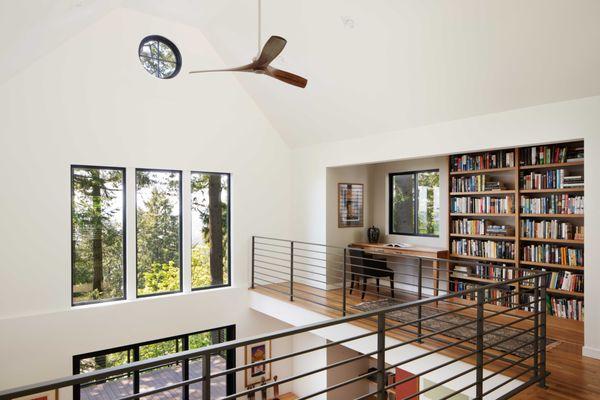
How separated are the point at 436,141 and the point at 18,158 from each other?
17.6ft

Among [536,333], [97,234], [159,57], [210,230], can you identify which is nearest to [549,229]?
[536,333]

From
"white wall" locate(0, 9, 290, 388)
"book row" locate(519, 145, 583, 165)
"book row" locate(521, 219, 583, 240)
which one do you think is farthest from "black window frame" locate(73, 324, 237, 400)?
"book row" locate(519, 145, 583, 165)

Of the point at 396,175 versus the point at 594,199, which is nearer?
the point at 594,199

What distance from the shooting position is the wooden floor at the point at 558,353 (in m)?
3.35

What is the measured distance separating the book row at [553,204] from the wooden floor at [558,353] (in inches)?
54.1

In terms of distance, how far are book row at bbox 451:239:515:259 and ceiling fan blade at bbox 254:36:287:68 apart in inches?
174

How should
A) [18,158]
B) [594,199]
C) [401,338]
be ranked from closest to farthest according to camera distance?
[594,199] < [401,338] < [18,158]

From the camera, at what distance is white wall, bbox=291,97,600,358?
4090mm

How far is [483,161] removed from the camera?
20.4ft

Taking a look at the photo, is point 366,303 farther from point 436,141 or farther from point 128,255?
point 128,255

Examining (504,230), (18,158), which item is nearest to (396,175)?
(504,230)

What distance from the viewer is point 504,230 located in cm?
605

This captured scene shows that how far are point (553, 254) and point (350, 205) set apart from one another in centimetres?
332

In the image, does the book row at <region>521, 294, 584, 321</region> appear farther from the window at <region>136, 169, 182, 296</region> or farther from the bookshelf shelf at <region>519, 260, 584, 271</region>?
the window at <region>136, 169, 182, 296</region>
